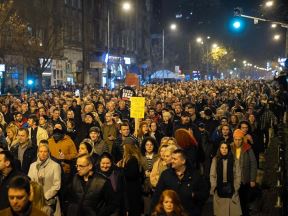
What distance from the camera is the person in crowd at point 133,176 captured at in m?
7.99

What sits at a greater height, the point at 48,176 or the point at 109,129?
the point at 109,129

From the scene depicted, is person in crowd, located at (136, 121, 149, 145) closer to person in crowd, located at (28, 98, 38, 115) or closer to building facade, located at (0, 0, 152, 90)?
person in crowd, located at (28, 98, 38, 115)

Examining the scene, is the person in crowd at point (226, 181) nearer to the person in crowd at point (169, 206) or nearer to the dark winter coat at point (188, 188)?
the dark winter coat at point (188, 188)

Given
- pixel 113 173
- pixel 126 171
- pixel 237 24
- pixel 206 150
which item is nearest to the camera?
pixel 113 173

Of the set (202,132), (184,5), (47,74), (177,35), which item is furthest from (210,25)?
(202,132)

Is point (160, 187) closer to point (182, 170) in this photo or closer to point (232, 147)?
point (182, 170)

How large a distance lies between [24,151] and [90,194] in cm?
322

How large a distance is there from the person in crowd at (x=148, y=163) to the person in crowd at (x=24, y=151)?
1.92 m

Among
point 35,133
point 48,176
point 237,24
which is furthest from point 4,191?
point 237,24

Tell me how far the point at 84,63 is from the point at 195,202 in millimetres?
48809

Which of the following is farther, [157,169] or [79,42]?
[79,42]

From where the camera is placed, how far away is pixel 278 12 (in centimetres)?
3219

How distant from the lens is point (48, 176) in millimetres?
7320

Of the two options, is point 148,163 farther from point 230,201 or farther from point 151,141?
point 230,201
